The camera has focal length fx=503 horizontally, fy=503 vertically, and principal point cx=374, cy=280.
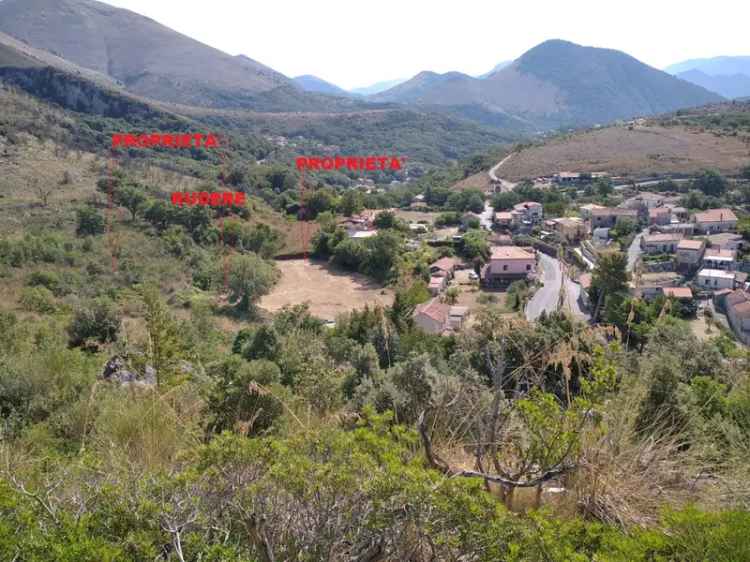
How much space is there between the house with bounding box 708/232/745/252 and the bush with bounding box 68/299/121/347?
2724cm

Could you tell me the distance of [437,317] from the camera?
16.2 m

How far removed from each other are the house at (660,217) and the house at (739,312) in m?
11.3

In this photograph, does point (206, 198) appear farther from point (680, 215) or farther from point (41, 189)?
point (680, 215)

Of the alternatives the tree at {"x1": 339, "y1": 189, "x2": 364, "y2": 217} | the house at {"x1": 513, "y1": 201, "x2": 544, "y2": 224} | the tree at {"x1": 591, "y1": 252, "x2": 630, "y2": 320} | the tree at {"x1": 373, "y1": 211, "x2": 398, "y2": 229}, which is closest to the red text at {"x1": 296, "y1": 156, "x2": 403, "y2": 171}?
the tree at {"x1": 339, "y1": 189, "x2": 364, "y2": 217}

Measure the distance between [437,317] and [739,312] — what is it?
11767 millimetres

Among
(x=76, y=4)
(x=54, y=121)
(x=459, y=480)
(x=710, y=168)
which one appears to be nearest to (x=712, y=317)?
(x=459, y=480)

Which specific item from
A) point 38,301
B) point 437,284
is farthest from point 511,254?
point 38,301

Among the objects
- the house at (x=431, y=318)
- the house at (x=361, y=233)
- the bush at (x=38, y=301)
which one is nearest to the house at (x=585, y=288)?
the house at (x=431, y=318)

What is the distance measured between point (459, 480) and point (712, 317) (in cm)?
2178

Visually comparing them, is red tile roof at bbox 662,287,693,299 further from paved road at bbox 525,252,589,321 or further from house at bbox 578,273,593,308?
paved road at bbox 525,252,589,321

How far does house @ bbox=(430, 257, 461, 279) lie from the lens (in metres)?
23.6

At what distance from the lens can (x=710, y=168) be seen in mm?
41500

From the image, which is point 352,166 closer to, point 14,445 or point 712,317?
point 712,317

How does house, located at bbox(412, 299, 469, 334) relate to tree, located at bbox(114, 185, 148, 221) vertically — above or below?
below
